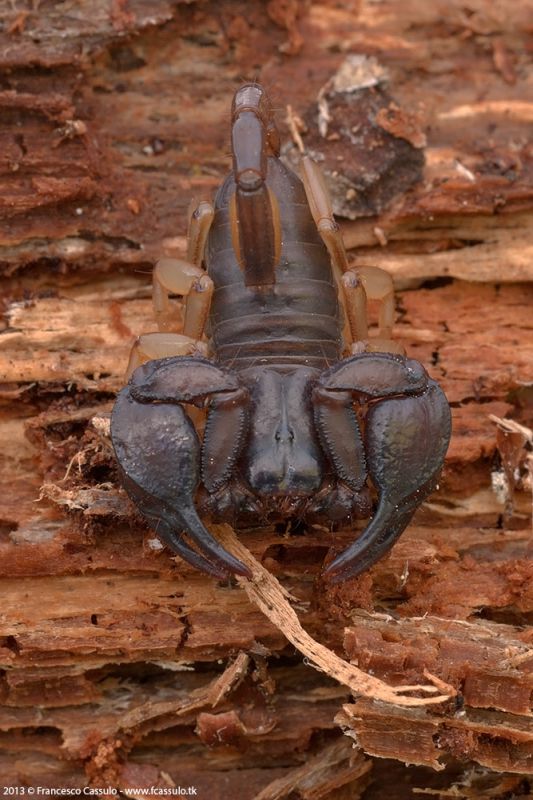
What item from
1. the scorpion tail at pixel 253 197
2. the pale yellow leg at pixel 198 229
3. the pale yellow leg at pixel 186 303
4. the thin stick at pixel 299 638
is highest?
the scorpion tail at pixel 253 197

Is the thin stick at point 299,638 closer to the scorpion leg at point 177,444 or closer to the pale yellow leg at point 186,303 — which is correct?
the scorpion leg at point 177,444

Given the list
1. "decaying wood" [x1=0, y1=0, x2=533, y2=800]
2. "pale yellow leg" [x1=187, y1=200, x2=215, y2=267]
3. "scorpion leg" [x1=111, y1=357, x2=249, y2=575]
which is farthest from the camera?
"pale yellow leg" [x1=187, y1=200, x2=215, y2=267]

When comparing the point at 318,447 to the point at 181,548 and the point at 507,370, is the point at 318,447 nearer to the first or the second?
the point at 181,548

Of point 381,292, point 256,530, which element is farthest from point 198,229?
point 256,530

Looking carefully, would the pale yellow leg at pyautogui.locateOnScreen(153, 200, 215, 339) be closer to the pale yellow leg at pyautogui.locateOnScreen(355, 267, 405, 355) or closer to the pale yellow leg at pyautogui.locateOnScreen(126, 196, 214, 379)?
the pale yellow leg at pyautogui.locateOnScreen(126, 196, 214, 379)

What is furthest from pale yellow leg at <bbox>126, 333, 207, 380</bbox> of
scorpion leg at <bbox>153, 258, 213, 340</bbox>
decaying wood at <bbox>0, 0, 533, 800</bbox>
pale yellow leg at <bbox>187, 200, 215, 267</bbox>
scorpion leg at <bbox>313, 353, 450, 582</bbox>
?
scorpion leg at <bbox>313, 353, 450, 582</bbox>

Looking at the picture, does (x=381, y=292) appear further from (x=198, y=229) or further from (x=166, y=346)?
(x=166, y=346)

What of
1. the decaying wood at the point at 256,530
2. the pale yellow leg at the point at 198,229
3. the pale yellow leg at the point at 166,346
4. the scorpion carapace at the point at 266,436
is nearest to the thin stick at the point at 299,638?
the decaying wood at the point at 256,530
